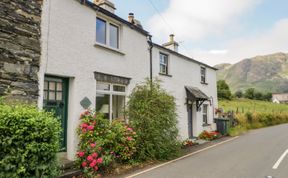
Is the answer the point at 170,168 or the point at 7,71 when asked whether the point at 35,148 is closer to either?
the point at 7,71

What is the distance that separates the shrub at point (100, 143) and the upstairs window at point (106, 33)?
3.30 meters

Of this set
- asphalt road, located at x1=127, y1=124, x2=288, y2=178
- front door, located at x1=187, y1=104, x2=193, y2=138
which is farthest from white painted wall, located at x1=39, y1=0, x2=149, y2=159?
front door, located at x1=187, y1=104, x2=193, y2=138

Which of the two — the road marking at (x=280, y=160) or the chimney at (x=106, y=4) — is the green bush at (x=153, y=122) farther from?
the chimney at (x=106, y=4)

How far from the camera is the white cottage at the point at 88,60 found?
8609 mm

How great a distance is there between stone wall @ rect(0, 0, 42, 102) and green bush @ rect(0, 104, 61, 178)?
1.45 metres

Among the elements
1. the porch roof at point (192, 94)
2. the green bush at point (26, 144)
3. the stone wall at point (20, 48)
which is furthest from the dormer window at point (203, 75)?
the green bush at point (26, 144)

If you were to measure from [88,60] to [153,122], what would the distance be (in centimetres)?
359

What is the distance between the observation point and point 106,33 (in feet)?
35.9

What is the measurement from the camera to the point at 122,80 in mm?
11352

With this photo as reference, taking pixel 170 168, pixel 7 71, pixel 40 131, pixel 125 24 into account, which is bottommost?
pixel 170 168

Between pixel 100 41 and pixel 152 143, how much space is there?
4828 millimetres

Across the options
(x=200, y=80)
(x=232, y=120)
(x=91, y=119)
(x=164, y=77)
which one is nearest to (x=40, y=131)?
(x=91, y=119)

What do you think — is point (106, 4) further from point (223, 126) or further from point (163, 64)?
point (223, 126)

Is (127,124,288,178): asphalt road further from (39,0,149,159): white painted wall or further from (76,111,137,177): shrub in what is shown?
(39,0,149,159): white painted wall
